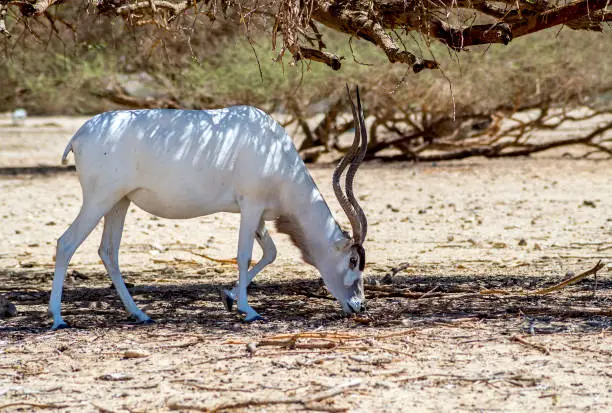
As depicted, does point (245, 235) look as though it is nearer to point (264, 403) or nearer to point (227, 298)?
point (227, 298)

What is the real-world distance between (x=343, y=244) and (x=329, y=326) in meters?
0.67

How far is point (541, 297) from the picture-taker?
278 inches

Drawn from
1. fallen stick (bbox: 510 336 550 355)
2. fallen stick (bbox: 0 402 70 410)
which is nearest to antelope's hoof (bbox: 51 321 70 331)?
fallen stick (bbox: 0 402 70 410)

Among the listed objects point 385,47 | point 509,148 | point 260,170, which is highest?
point 385,47

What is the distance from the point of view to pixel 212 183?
21.7 feet

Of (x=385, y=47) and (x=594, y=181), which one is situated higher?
(x=385, y=47)

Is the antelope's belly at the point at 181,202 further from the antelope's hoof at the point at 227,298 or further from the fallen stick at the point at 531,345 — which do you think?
the fallen stick at the point at 531,345

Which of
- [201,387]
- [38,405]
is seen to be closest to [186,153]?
[201,387]

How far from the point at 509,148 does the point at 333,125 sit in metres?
3.69

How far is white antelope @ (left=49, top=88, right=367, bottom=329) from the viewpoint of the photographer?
6473mm

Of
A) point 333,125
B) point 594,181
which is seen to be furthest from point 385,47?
point 333,125

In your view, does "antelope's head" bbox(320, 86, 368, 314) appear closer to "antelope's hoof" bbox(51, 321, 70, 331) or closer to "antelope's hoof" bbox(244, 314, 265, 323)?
"antelope's hoof" bbox(244, 314, 265, 323)

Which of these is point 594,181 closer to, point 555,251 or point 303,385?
point 555,251

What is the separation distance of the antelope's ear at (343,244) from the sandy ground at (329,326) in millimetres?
434
